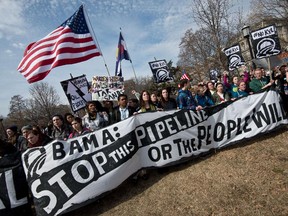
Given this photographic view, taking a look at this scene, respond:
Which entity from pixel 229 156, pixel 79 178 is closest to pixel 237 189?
pixel 229 156

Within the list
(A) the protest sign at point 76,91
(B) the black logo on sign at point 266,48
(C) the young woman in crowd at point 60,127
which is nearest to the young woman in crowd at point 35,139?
(C) the young woman in crowd at point 60,127

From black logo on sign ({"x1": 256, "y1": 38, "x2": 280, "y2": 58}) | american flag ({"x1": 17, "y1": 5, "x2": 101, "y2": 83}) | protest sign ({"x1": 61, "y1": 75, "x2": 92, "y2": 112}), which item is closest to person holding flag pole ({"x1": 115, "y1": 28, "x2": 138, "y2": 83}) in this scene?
protest sign ({"x1": 61, "y1": 75, "x2": 92, "y2": 112})

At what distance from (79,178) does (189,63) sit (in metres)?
41.5

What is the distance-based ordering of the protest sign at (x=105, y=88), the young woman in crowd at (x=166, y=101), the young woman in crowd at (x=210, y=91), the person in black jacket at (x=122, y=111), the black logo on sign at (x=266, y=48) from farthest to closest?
the protest sign at (x=105, y=88) < the young woman in crowd at (x=210, y=91) < the black logo on sign at (x=266, y=48) < the young woman in crowd at (x=166, y=101) < the person in black jacket at (x=122, y=111)

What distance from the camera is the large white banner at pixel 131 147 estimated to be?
14.8 ft

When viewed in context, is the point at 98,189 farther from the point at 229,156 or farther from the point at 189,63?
the point at 189,63

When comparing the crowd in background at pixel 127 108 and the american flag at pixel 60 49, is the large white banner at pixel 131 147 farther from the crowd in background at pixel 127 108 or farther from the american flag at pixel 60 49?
the american flag at pixel 60 49

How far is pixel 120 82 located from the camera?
8109mm

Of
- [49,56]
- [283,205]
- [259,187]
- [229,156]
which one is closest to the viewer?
[283,205]

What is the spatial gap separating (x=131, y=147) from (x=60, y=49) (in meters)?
3.85

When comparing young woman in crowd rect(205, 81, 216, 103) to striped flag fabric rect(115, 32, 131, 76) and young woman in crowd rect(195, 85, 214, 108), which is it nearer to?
young woman in crowd rect(195, 85, 214, 108)

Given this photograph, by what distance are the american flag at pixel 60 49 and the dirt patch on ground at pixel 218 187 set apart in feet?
13.2

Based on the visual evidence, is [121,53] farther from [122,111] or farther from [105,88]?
[122,111]

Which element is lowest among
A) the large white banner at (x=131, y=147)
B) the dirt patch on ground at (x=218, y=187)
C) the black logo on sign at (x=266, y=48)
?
the dirt patch on ground at (x=218, y=187)
